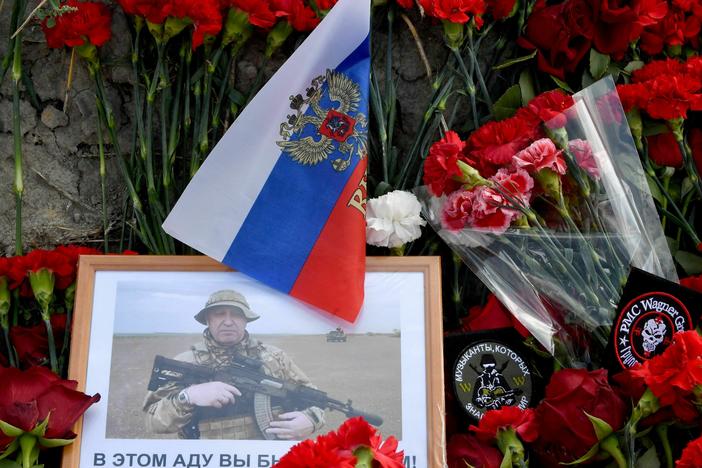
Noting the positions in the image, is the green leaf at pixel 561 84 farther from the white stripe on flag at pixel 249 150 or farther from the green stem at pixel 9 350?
the green stem at pixel 9 350

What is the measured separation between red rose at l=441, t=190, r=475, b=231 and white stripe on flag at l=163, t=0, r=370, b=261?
→ 267 millimetres

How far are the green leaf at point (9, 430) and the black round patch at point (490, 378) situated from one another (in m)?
0.60

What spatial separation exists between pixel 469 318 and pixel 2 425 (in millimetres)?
689

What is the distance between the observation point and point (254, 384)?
1.21 m

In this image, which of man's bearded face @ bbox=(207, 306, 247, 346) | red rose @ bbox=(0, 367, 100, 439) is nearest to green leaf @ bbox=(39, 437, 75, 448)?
red rose @ bbox=(0, 367, 100, 439)

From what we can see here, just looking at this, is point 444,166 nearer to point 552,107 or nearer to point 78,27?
point 552,107

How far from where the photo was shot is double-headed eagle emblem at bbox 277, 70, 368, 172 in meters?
1.29

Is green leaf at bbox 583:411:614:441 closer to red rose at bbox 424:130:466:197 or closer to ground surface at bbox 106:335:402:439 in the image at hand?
ground surface at bbox 106:335:402:439

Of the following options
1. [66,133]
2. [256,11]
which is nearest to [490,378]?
[256,11]

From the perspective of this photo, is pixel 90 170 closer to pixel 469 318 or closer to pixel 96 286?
pixel 96 286

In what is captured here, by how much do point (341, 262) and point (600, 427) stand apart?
419mm


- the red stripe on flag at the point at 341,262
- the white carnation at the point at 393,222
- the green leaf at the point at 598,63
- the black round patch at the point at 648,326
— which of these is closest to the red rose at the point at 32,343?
the red stripe on flag at the point at 341,262

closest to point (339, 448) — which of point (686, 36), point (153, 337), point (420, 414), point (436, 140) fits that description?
point (420, 414)

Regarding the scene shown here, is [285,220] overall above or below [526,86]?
below
